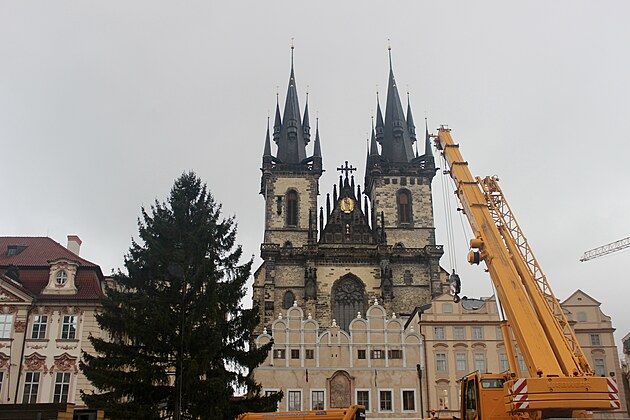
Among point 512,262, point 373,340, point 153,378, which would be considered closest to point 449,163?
point 512,262

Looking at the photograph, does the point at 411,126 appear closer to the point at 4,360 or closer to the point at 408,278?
the point at 408,278

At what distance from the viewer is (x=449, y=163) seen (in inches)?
977

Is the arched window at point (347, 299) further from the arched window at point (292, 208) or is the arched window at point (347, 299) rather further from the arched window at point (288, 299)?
the arched window at point (292, 208)

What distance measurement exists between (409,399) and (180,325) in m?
22.1

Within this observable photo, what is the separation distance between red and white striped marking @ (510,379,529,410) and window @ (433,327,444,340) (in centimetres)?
2475

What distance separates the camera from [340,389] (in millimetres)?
38812

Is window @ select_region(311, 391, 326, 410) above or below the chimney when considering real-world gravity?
below

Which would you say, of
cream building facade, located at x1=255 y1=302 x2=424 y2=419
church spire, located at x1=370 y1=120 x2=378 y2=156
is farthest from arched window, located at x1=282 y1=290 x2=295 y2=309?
church spire, located at x1=370 y1=120 x2=378 y2=156

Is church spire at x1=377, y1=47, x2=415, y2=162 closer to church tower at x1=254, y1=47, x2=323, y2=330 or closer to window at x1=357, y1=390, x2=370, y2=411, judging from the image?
church tower at x1=254, y1=47, x2=323, y2=330

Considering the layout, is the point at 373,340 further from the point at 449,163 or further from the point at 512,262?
the point at 512,262

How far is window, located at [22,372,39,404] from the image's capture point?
95.6 feet

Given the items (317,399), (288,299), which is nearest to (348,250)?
(288,299)

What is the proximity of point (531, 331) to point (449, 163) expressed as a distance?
27.8 feet

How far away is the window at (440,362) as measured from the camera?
3956 cm
